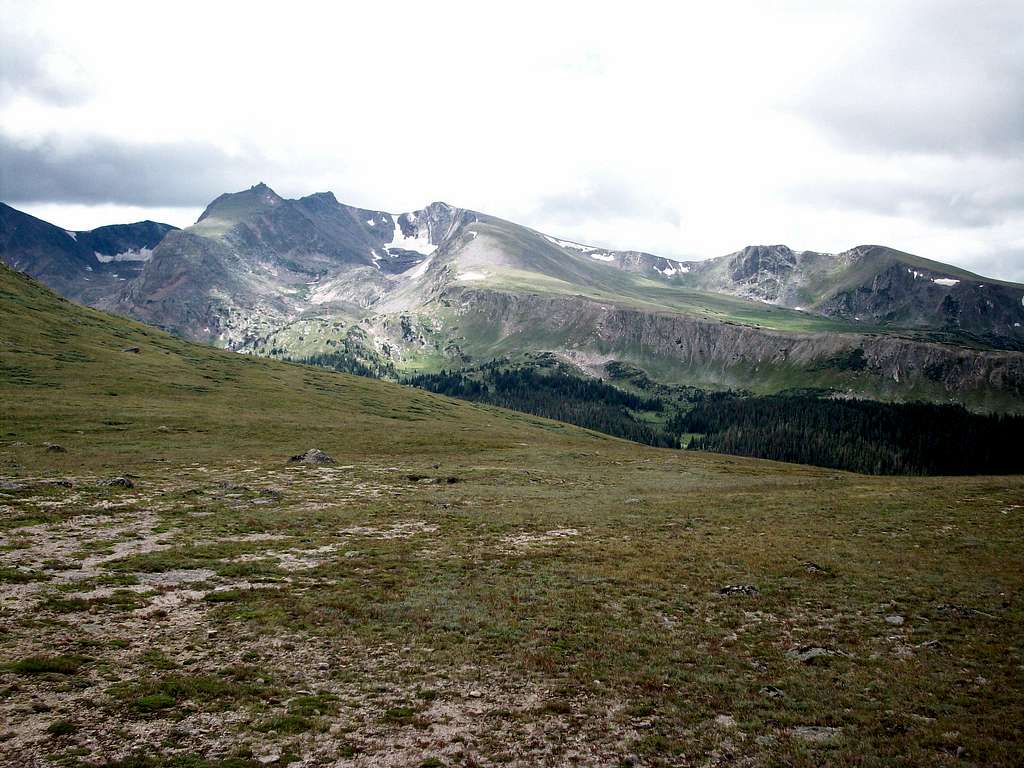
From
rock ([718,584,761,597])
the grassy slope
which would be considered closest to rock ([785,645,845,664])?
the grassy slope

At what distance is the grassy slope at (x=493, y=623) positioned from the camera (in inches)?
666

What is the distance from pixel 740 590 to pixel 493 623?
1557 cm

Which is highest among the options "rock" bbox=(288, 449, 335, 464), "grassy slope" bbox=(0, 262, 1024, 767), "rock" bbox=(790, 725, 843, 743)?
"rock" bbox=(790, 725, 843, 743)

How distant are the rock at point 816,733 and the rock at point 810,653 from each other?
5719mm

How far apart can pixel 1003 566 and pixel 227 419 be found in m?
117

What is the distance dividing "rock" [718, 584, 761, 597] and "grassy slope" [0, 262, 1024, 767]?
0.71m

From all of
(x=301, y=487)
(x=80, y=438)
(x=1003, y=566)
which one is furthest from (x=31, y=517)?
(x=1003, y=566)

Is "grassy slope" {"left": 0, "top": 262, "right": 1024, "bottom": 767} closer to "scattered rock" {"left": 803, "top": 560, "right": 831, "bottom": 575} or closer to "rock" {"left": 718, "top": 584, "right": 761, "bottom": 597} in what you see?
"scattered rock" {"left": 803, "top": 560, "right": 831, "bottom": 575}

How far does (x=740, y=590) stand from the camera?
32031 mm

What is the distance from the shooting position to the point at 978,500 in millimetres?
58281

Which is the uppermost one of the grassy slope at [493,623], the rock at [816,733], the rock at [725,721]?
the rock at [816,733]

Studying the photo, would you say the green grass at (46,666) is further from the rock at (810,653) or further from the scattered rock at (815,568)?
the scattered rock at (815,568)

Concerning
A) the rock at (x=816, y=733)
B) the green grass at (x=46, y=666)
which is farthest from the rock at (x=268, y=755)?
the rock at (x=816, y=733)

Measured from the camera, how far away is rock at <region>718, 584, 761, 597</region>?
104 feet
